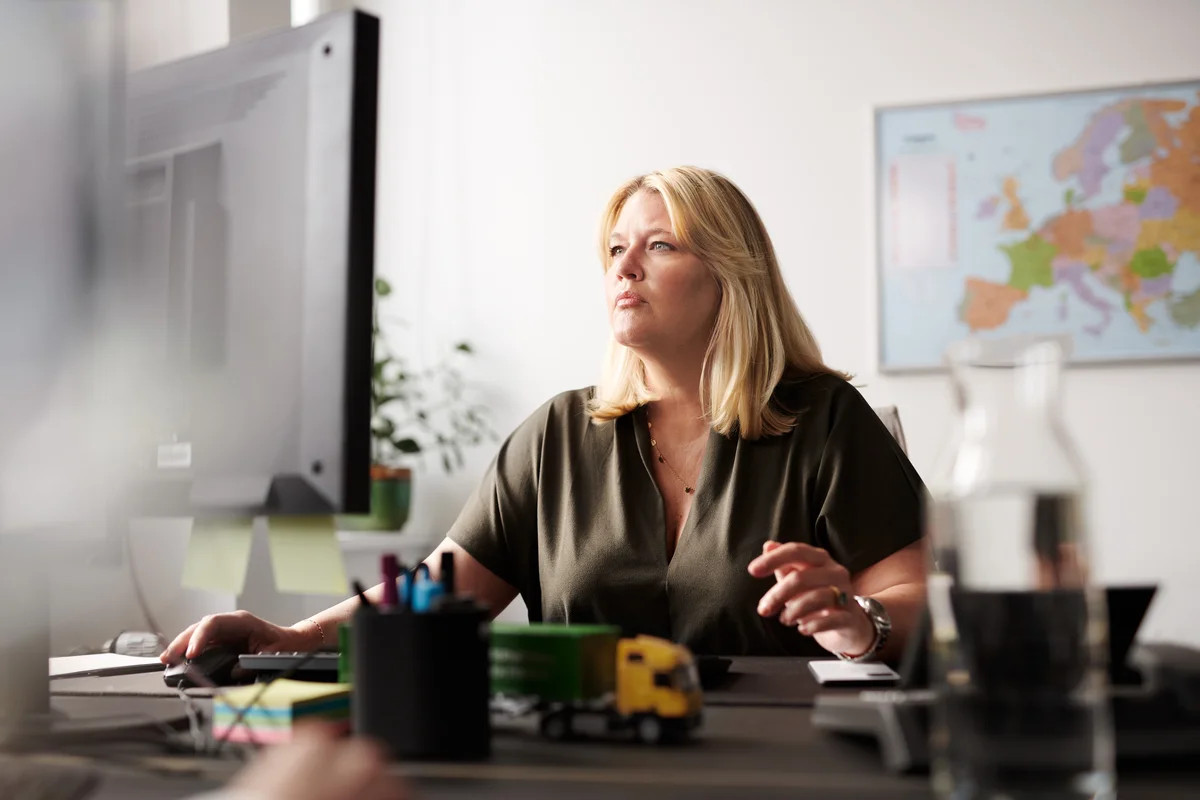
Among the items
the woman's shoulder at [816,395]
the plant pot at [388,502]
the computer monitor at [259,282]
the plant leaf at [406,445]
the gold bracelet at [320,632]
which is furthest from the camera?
the plant leaf at [406,445]

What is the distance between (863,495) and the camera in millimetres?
1503

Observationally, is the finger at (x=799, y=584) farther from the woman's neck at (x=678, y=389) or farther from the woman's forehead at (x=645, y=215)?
the woman's forehead at (x=645, y=215)

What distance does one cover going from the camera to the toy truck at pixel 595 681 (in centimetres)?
68

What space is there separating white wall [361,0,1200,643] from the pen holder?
2460mm

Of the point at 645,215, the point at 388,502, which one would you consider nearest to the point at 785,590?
the point at 645,215

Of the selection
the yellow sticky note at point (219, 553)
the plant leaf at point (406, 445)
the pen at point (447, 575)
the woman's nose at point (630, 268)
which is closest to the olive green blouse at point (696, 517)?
the woman's nose at point (630, 268)

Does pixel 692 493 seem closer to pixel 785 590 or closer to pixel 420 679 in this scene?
pixel 785 590

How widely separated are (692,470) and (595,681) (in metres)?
0.96

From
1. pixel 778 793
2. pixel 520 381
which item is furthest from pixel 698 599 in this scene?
pixel 520 381

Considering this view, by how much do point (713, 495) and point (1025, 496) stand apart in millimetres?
1010

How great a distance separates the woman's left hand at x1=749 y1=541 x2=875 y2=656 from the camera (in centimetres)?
97

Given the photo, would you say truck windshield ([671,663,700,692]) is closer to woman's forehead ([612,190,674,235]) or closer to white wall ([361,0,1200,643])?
woman's forehead ([612,190,674,235])

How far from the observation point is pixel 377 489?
2740 mm

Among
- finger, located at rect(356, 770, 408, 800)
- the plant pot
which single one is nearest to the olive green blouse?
finger, located at rect(356, 770, 408, 800)
